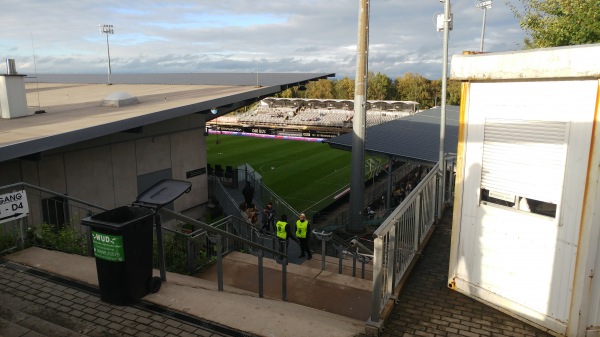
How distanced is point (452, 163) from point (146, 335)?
28.0ft

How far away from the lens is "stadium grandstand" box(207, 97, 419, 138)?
66.3 metres

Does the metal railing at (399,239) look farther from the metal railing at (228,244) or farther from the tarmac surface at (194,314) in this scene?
the metal railing at (228,244)

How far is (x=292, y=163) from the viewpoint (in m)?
41.0

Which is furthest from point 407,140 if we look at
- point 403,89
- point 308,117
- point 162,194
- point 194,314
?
point 403,89

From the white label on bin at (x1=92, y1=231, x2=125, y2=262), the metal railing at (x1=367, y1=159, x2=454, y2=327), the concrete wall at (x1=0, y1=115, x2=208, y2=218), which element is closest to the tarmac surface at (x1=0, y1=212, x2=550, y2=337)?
the metal railing at (x1=367, y1=159, x2=454, y2=327)

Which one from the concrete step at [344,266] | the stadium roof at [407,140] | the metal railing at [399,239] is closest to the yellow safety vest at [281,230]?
the concrete step at [344,266]

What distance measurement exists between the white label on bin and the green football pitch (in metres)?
20.6

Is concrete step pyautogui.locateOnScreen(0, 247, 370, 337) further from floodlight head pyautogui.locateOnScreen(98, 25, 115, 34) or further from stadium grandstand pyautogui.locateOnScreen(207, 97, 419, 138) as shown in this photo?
stadium grandstand pyautogui.locateOnScreen(207, 97, 419, 138)

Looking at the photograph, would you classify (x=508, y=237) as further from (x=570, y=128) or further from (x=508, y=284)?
(x=570, y=128)

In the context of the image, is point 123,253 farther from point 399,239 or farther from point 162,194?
point 399,239

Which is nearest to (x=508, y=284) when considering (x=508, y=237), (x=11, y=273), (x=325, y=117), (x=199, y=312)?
(x=508, y=237)

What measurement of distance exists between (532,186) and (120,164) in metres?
13.1

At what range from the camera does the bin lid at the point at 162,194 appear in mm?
5754

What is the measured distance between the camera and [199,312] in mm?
5523
